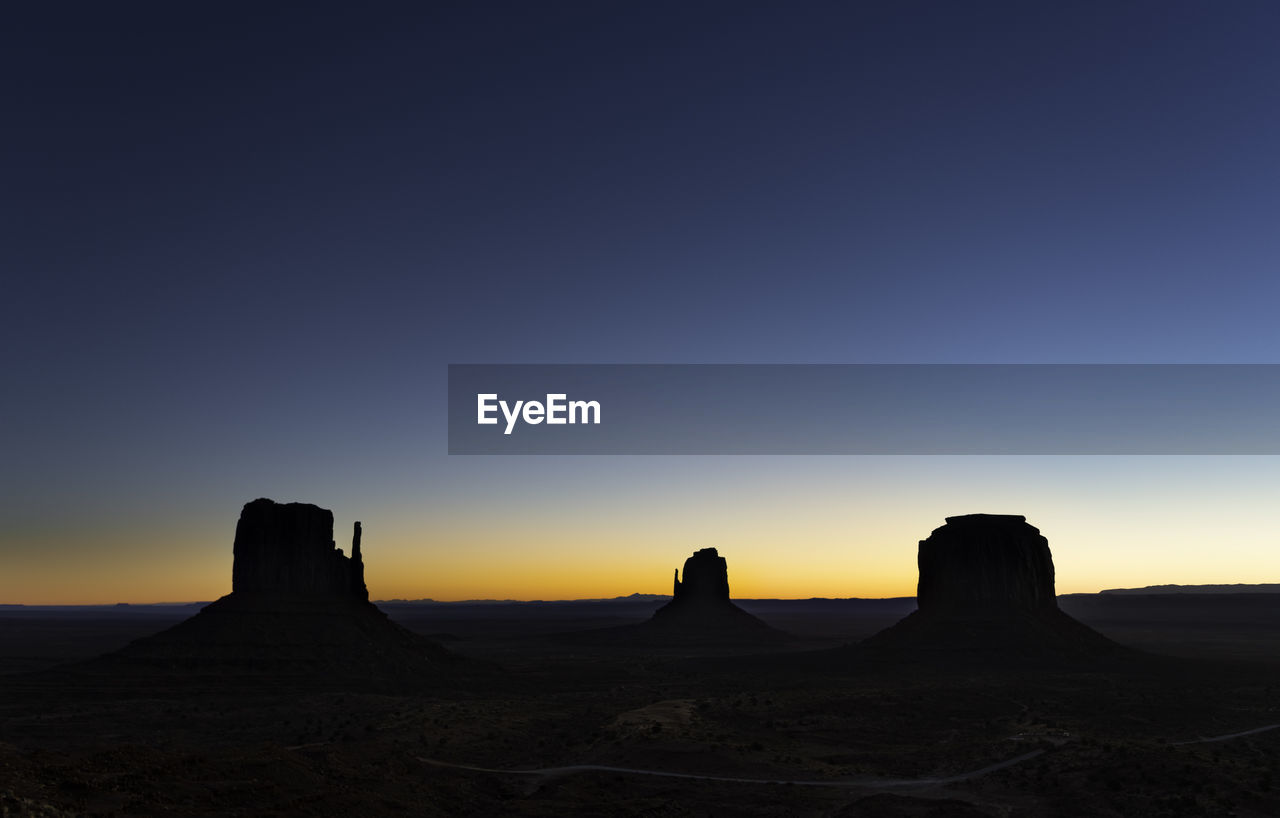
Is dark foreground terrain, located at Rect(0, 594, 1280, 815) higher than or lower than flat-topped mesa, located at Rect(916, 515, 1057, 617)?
lower

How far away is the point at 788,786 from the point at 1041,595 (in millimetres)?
Result: 55726

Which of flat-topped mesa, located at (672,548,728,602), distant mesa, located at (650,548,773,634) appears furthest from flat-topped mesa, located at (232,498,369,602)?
flat-topped mesa, located at (672,548,728,602)

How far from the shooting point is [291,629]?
65438 millimetres

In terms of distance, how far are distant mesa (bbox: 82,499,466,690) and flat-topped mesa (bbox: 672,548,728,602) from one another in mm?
79177

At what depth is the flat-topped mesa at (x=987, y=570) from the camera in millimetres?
74438

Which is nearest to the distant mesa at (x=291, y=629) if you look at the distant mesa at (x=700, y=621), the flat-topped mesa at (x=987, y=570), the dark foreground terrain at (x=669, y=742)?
the dark foreground terrain at (x=669, y=742)

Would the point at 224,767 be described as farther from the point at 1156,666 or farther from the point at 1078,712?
the point at 1156,666

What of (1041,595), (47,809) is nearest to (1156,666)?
(1041,595)

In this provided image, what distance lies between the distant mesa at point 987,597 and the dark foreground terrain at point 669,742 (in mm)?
4275

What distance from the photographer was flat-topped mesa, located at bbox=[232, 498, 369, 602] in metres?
70.3

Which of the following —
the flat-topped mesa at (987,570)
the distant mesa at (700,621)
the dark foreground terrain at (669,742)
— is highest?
the flat-topped mesa at (987,570)

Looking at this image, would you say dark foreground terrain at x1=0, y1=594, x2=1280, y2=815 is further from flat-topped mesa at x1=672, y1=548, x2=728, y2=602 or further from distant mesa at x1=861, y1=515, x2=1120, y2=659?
flat-topped mesa at x1=672, y1=548, x2=728, y2=602

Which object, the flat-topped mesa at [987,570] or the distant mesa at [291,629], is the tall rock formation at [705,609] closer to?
the flat-topped mesa at [987,570]

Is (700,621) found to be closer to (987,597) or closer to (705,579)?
(705,579)
